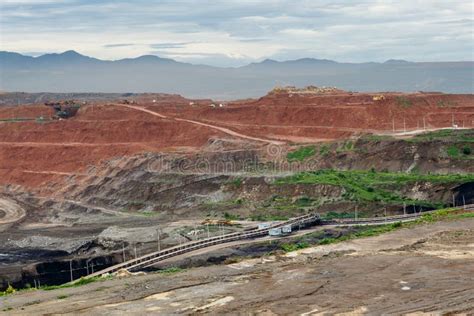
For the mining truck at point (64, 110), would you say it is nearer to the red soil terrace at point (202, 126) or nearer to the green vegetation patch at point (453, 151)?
the red soil terrace at point (202, 126)

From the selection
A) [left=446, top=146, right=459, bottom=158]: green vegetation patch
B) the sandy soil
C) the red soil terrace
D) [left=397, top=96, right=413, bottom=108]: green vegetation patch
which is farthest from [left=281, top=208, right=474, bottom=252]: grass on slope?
[left=397, top=96, right=413, bottom=108]: green vegetation patch

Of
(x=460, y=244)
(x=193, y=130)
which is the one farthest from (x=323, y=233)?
(x=193, y=130)

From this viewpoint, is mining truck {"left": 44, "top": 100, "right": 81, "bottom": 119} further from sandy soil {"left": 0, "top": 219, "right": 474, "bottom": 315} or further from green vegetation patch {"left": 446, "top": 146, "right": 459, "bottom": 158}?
sandy soil {"left": 0, "top": 219, "right": 474, "bottom": 315}

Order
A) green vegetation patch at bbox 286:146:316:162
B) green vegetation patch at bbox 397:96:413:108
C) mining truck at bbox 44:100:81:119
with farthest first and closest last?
mining truck at bbox 44:100:81:119, green vegetation patch at bbox 397:96:413:108, green vegetation patch at bbox 286:146:316:162

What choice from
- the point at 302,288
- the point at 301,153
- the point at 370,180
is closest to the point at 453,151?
the point at 370,180

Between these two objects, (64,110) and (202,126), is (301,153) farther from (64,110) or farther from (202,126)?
(64,110)
